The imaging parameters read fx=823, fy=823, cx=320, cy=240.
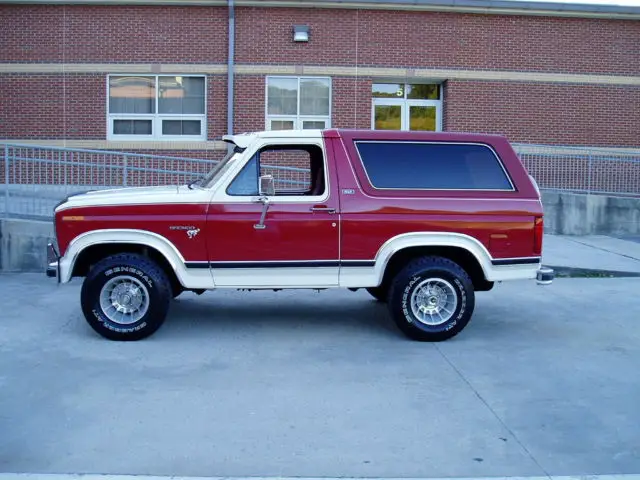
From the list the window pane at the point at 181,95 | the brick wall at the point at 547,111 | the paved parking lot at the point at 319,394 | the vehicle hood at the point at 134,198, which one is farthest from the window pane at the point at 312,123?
the vehicle hood at the point at 134,198

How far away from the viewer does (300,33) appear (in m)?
18.4

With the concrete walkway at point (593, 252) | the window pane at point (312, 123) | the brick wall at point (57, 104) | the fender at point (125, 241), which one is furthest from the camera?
the window pane at point (312, 123)

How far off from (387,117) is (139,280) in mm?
12689

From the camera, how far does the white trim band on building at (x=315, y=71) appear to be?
60.2 ft

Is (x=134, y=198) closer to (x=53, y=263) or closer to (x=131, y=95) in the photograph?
(x=53, y=263)

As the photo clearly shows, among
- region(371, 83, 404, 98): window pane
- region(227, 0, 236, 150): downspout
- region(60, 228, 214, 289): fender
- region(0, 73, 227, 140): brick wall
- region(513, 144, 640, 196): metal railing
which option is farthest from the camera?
region(371, 83, 404, 98): window pane

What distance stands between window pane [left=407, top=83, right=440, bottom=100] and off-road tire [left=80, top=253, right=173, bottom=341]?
1287cm

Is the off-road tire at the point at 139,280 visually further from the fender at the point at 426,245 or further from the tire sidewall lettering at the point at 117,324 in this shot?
the fender at the point at 426,245

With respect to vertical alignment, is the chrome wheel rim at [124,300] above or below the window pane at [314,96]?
below

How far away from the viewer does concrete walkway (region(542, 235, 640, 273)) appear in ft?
41.3

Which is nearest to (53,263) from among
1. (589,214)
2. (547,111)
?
(589,214)

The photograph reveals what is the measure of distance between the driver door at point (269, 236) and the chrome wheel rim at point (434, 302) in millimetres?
849

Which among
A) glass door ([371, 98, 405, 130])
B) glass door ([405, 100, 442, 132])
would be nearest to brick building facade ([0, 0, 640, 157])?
glass door ([371, 98, 405, 130])

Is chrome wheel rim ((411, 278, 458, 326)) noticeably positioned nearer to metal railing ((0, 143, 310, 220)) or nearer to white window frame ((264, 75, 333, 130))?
metal railing ((0, 143, 310, 220))
